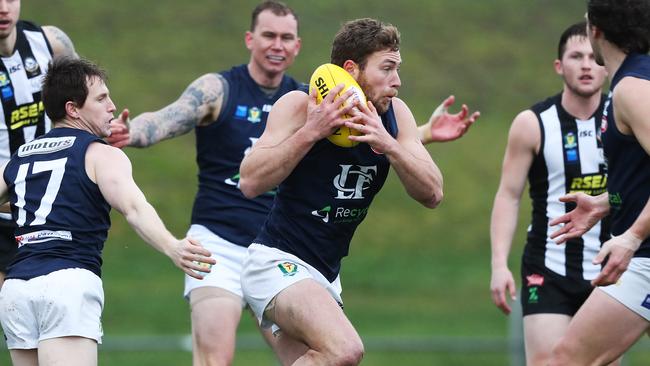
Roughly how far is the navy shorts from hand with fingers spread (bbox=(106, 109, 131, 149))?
2.93 meters

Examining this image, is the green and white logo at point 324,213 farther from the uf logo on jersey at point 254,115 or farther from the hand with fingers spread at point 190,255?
the uf logo on jersey at point 254,115

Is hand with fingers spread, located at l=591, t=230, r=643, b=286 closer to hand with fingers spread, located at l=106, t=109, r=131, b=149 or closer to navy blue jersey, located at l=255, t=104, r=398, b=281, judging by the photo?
navy blue jersey, located at l=255, t=104, r=398, b=281

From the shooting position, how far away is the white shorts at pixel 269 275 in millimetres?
6129

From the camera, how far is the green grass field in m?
16.8

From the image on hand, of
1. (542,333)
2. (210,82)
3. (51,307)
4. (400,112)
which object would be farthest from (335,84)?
(542,333)

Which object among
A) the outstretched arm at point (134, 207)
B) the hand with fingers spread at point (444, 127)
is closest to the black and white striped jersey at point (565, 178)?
the hand with fingers spread at point (444, 127)

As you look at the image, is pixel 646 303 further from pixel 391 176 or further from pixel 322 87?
pixel 391 176

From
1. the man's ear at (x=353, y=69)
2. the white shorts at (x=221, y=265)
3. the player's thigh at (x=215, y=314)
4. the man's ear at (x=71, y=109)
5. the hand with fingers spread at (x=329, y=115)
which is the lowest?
the player's thigh at (x=215, y=314)

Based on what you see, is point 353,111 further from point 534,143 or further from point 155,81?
point 155,81

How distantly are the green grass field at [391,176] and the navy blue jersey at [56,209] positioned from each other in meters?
7.38

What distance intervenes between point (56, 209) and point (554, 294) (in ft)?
11.5

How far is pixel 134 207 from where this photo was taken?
19.3ft

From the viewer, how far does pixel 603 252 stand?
5.92 m

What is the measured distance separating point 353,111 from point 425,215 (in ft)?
52.6
